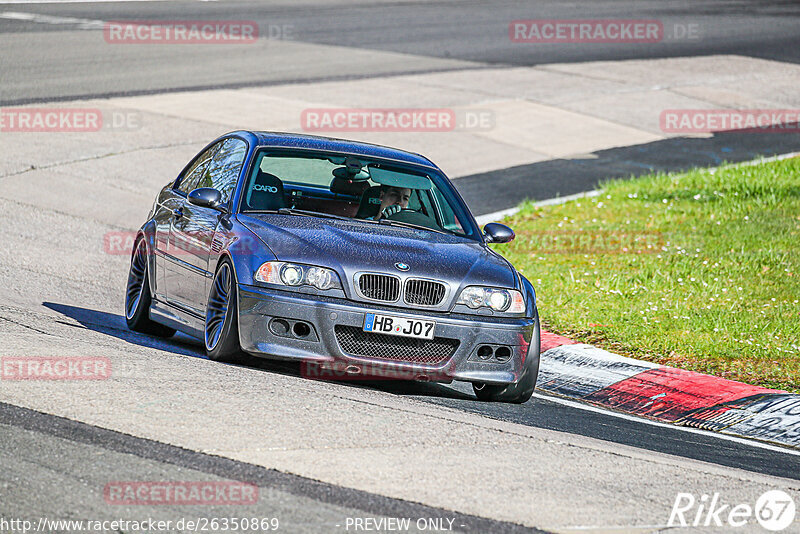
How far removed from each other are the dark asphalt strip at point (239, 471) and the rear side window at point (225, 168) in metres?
2.99

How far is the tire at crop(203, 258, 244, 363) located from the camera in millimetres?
7379

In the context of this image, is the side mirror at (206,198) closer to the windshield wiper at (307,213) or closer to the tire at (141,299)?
the windshield wiper at (307,213)

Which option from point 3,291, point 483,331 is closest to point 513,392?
point 483,331

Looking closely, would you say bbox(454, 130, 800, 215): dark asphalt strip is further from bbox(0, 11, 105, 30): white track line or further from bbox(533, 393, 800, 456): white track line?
bbox(0, 11, 105, 30): white track line

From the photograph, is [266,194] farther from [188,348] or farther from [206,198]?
[188,348]

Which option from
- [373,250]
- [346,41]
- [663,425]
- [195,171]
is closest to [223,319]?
[373,250]

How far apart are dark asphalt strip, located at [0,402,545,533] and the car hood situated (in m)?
2.03

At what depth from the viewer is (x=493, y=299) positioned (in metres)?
7.54

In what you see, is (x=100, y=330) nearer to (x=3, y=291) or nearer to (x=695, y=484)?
(x=3, y=291)

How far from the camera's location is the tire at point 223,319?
7.38 meters

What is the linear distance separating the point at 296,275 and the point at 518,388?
5.37ft

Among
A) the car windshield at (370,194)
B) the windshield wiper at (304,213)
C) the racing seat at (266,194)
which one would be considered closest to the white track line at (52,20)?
the car windshield at (370,194)

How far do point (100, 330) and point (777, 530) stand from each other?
5278 millimetres

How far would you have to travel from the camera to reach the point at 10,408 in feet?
19.1
